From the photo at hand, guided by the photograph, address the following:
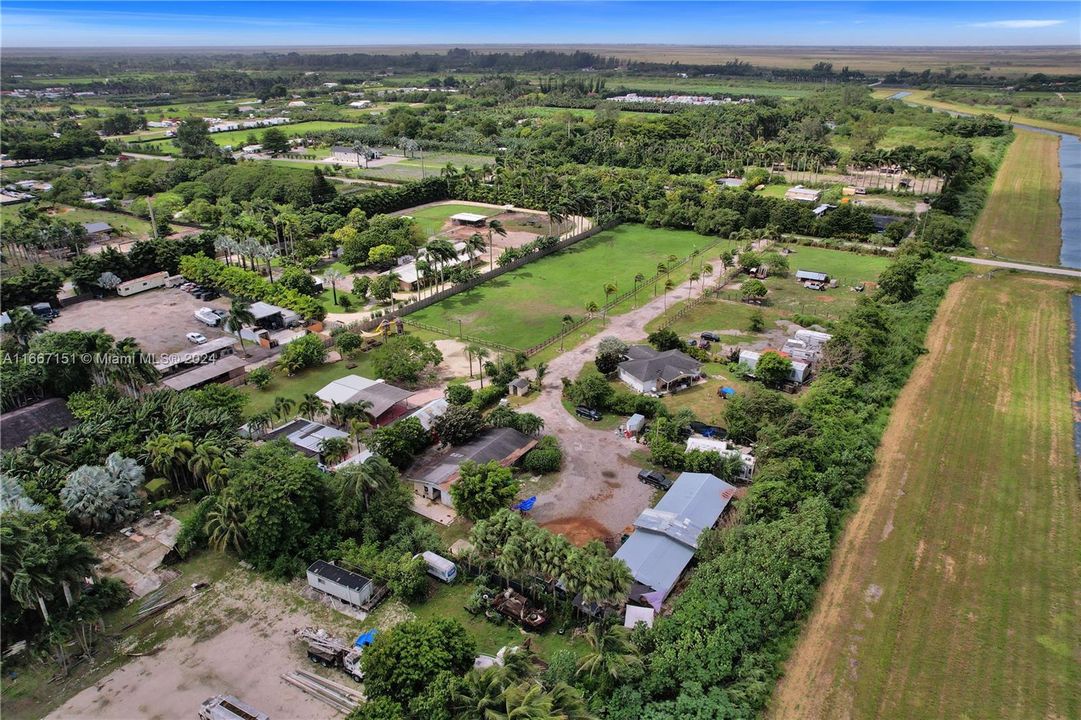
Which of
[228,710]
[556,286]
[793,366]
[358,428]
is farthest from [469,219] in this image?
[228,710]

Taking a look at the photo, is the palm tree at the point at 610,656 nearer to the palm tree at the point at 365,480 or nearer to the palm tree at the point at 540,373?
the palm tree at the point at 365,480

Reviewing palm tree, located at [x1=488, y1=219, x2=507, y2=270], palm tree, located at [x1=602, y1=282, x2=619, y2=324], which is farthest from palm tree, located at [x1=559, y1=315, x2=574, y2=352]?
palm tree, located at [x1=488, y1=219, x2=507, y2=270]

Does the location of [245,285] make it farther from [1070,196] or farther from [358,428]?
Result: [1070,196]

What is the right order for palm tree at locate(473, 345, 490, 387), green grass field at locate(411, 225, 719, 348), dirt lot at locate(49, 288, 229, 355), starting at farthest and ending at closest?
1. green grass field at locate(411, 225, 719, 348)
2. dirt lot at locate(49, 288, 229, 355)
3. palm tree at locate(473, 345, 490, 387)

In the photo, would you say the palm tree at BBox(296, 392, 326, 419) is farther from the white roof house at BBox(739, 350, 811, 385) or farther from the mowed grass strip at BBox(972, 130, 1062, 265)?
the mowed grass strip at BBox(972, 130, 1062, 265)

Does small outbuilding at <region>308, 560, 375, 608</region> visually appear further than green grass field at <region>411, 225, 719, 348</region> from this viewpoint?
No

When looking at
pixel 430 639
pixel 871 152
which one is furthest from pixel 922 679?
pixel 871 152

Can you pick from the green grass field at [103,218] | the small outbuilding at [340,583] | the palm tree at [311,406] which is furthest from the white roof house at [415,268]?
the small outbuilding at [340,583]
